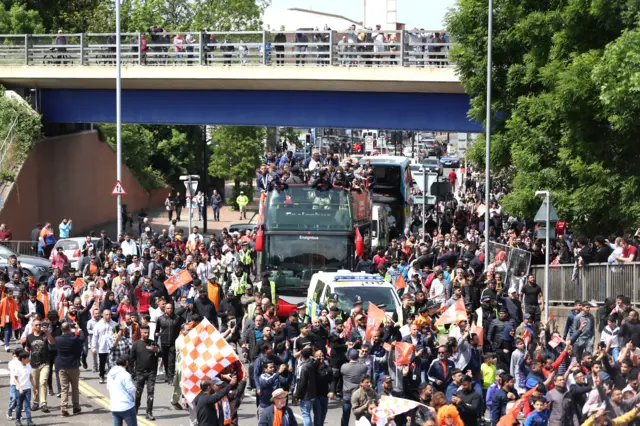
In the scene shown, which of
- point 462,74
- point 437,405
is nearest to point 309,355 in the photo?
point 437,405

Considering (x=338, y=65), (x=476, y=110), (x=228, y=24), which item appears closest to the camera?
(x=476, y=110)

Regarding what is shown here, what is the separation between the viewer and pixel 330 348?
19.2 metres

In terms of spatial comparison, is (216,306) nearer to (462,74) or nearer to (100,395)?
(100,395)

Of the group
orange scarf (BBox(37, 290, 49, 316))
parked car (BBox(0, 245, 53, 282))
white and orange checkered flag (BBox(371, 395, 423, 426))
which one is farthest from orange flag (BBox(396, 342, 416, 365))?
parked car (BBox(0, 245, 53, 282))

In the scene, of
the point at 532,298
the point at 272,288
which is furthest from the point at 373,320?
the point at 532,298

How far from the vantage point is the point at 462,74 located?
3341 centimetres

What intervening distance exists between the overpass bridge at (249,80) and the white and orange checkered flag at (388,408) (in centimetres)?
2323

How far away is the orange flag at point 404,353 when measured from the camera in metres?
18.1

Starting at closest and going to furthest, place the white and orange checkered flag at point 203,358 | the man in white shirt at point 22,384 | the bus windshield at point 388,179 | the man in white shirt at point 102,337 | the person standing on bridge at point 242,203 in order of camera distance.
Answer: the white and orange checkered flag at point 203,358
the man in white shirt at point 22,384
the man in white shirt at point 102,337
the bus windshield at point 388,179
the person standing on bridge at point 242,203

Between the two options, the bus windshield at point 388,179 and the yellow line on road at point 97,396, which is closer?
the yellow line on road at point 97,396

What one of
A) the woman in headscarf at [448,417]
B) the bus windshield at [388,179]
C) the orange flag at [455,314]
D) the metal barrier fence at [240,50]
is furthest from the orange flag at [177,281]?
the bus windshield at [388,179]

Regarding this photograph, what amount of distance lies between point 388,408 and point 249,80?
2729 cm

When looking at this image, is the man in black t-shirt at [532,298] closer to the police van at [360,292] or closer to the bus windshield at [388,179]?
the police van at [360,292]

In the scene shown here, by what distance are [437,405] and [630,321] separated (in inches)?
253
